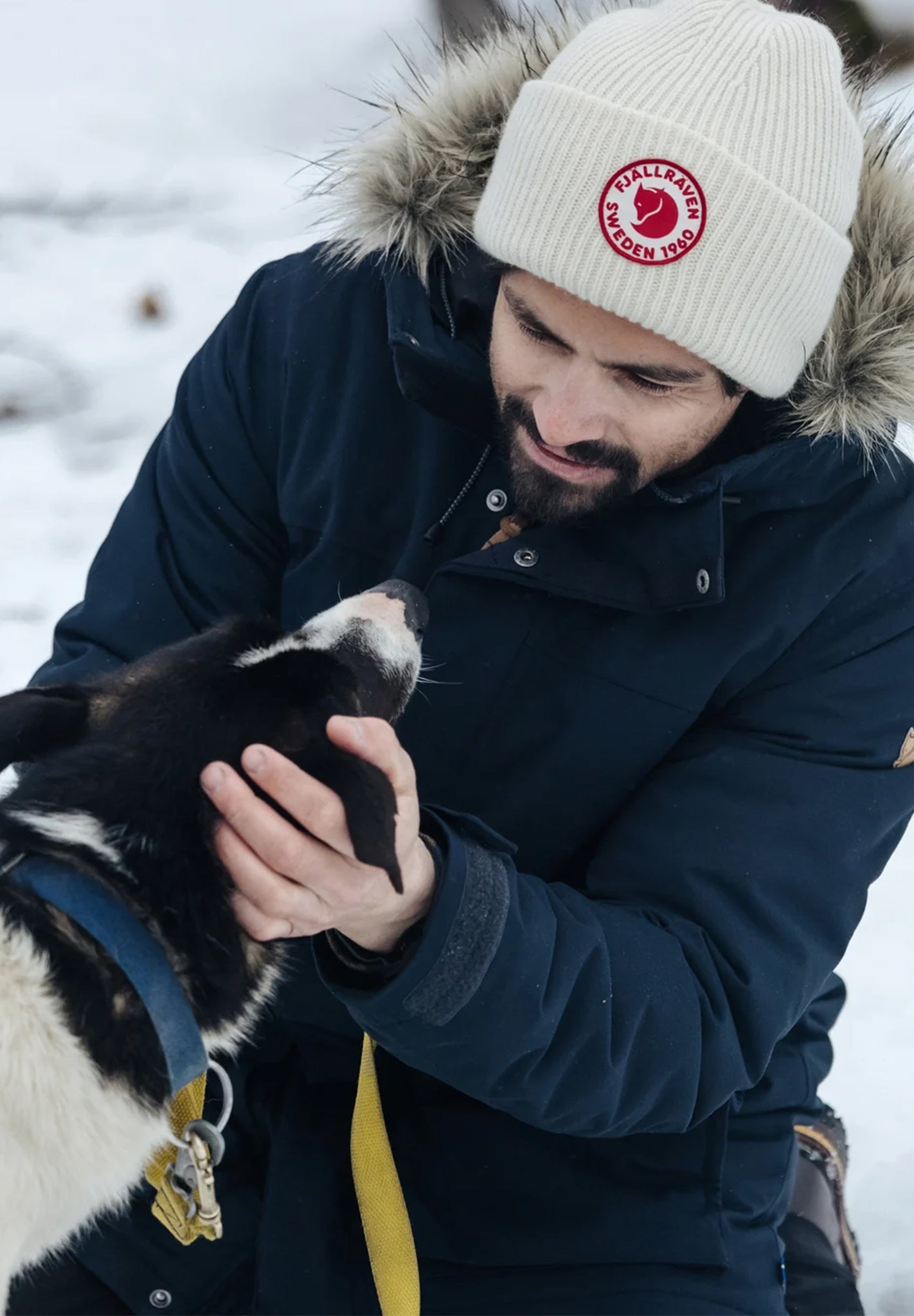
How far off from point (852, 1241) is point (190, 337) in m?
4.15

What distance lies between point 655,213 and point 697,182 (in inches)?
3.0

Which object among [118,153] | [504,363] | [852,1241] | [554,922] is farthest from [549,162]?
[118,153]

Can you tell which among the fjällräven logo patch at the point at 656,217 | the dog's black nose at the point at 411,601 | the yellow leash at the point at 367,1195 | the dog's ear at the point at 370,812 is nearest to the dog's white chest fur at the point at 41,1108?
the yellow leash at the point at 367,1195

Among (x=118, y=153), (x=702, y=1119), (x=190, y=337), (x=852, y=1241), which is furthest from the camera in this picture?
(x=118, y=153)

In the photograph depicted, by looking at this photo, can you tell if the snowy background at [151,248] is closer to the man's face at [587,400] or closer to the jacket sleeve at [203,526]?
the jacket sleeve at [203,526]

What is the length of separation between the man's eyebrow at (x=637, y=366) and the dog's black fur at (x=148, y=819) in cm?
76

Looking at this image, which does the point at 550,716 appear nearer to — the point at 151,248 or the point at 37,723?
the point at 37,723

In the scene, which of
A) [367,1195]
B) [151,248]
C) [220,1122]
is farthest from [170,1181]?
[151,248]

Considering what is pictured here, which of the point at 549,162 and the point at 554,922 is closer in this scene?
the point at 554,922

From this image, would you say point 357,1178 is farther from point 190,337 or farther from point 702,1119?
point 190,337

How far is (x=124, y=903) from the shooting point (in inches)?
74.4

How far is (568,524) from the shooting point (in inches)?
92.7

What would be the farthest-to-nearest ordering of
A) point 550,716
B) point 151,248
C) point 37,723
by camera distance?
point 151,248 → point 550,716 → point 37,723

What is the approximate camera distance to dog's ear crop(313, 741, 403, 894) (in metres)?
1.70
